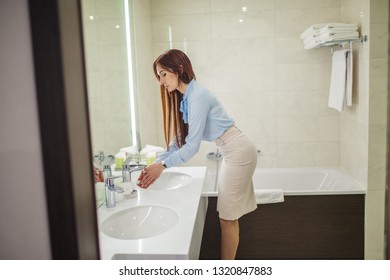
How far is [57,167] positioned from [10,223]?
15cm

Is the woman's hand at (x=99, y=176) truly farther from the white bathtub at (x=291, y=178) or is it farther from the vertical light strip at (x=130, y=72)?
the white bathtub at (x=291, y=178)

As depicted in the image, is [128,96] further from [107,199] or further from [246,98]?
[246,98]

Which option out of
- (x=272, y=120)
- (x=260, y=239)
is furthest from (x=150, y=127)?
(x=260, y=239)

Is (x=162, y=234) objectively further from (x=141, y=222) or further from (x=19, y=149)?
(x=19, y=149)

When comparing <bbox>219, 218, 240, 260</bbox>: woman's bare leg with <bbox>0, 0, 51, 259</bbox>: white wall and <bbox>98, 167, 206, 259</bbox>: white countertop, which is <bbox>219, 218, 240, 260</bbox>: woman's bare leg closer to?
<bbox>98, 167, 206, 259</bbox>: white countertop

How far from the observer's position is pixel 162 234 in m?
1.16

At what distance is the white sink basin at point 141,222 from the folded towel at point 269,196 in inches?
38.9

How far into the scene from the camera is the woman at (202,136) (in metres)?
1.63

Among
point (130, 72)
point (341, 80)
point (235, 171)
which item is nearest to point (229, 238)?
point (235, 171)

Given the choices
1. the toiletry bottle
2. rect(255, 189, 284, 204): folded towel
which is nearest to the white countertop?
the toiletry bottle

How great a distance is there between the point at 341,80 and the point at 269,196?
99cm

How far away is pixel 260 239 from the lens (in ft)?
7.67

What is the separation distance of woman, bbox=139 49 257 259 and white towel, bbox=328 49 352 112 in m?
1.11

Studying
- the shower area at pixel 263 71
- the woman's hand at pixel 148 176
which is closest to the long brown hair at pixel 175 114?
the woman's hand at pixel 148 176
